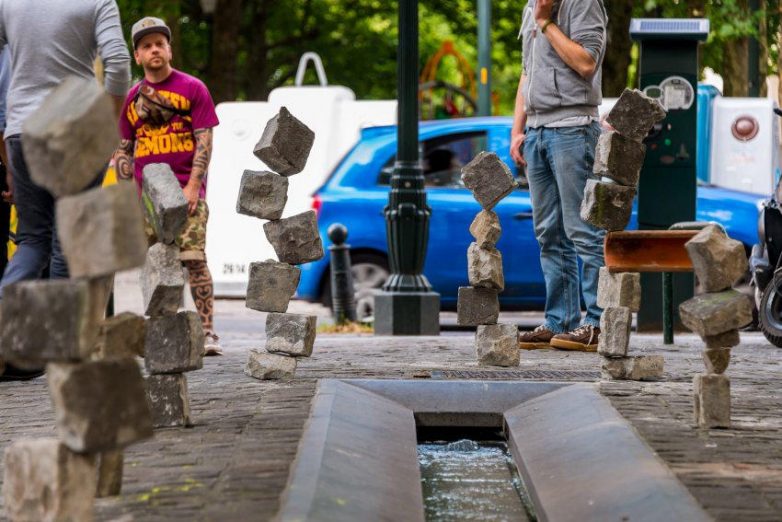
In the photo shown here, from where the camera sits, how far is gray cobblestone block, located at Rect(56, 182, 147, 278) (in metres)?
3.30

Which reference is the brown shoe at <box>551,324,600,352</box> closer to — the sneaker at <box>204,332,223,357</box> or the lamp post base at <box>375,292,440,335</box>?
the sneaker at <box>204,332,223,357</box>

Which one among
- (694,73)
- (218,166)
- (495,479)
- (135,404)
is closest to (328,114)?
(218,166)

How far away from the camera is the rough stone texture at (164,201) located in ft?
17.3

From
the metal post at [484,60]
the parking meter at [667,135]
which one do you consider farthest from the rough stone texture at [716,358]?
the metal post at [484,60]

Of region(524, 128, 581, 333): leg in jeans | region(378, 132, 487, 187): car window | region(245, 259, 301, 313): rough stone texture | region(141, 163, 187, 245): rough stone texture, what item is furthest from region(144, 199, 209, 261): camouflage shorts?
region(378, 132, 487, 187): car window

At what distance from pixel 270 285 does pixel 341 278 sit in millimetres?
6290

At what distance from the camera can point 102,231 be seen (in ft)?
10.9

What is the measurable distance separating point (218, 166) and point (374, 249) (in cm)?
413

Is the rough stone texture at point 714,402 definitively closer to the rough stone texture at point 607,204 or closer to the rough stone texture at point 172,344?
the rough stone texture at point 607,204

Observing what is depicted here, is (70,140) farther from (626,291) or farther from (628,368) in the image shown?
(628,368)

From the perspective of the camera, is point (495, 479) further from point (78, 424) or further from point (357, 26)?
point (357, 26)

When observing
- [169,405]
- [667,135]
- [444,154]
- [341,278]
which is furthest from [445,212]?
[169,405]

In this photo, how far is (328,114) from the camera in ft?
57.3

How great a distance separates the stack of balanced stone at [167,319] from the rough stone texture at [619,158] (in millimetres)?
2024
